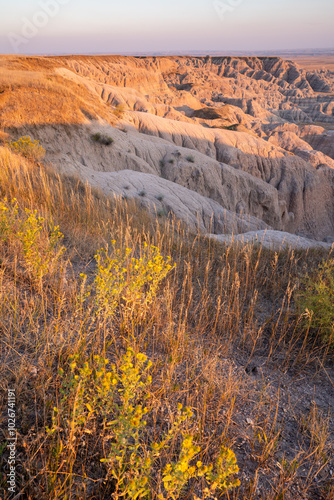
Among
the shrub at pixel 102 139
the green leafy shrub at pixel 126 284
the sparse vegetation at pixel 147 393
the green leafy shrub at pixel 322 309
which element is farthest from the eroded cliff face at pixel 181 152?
the green leafy shrub at pixel 126 284

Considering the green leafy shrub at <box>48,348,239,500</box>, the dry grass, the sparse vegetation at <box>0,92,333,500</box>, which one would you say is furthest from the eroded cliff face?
the green leafy shrub at <box>48,348,239,500</box>

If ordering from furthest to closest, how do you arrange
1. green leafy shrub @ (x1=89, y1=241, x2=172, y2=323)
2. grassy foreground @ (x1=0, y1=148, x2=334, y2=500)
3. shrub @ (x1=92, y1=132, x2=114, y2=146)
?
shrub @ (x1=92, y1=132, x2=114, y2=146), green leafy shrub @ (x1=89, y1=241, x2=172, y2=323), grassy foreground @ (x1=0, y1=148, x2=334, y2=500)

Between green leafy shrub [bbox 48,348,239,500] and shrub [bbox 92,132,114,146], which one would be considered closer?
green leafy shrub [bbox 48,348,239,500]

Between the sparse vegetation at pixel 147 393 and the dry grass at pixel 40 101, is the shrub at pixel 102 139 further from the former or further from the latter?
the sparse vegetation at pixel 147 393

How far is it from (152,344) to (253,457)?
117 cm

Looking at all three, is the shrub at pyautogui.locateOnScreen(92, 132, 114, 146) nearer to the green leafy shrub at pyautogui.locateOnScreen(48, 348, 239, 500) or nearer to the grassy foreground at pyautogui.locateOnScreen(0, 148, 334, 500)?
the grassy foreground at pyautogui.locateOnScreen(0, 148, 334, 500)

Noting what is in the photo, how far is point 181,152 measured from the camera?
2244cm

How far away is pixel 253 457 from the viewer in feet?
6.45

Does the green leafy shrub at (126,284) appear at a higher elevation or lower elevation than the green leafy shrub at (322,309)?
higher

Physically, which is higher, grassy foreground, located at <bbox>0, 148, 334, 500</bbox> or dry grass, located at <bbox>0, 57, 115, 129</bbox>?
dry grass, located at <bbox>0, 57, 115, 129</bbox>

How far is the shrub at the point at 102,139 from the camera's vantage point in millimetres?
16281

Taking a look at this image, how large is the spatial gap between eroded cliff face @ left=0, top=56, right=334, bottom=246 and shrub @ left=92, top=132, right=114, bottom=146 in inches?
12.5

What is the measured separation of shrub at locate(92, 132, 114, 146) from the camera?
16281mm

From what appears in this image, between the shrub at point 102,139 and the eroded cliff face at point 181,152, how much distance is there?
32cm
